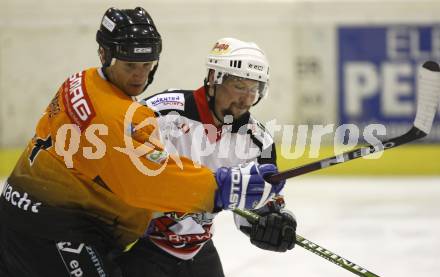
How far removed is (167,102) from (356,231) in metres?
2.63

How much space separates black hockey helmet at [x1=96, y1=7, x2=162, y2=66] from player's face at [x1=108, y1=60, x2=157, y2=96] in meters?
0.02

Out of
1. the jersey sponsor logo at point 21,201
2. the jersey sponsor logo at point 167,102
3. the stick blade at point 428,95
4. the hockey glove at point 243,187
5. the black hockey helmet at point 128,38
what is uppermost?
the black hockey helmet at point 128,38

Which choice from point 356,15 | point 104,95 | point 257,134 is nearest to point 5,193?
point 104,95

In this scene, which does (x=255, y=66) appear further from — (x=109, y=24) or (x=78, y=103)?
(x=78, y=103)

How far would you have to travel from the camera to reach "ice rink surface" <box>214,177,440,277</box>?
395cm

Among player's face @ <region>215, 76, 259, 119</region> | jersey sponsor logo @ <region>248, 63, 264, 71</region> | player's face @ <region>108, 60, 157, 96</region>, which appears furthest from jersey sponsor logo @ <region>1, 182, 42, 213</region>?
jersey sponsor logo @ <region>248, 63, 264, 71</region>

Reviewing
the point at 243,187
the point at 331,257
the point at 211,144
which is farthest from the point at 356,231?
the point at 243,187

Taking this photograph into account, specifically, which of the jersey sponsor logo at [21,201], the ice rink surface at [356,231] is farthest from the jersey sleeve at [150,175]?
the ice rink surface at [356,231]

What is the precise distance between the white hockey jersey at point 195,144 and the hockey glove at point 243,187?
0.58 meters

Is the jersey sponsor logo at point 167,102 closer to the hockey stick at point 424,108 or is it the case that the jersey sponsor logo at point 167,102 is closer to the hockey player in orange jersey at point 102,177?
the hockey player in orange jersey at point 102,177

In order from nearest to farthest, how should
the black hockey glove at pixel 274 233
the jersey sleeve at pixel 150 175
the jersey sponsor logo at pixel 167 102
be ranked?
A: 1. the jersey sleeve at pixel 150 175
2. the black hockey glove at pixel 274 233
3. the jersey sponsor logo at pixel 167 102

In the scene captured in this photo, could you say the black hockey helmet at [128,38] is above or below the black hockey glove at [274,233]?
above

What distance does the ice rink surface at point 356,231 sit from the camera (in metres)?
3.95

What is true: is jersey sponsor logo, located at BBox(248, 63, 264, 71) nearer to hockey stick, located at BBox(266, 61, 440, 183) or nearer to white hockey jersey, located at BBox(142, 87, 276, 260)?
white hockey jersey, located at BBox(142, 87, 276, 260)
